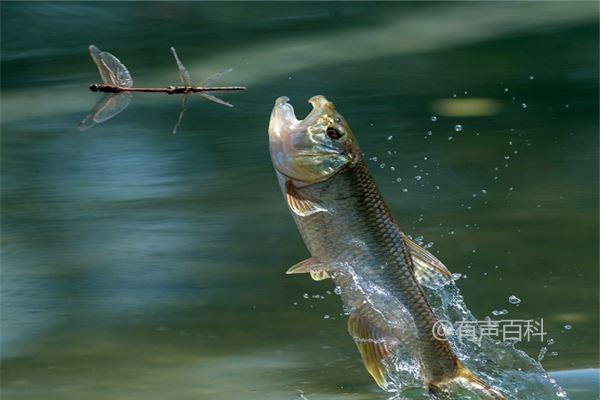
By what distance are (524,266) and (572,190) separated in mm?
737

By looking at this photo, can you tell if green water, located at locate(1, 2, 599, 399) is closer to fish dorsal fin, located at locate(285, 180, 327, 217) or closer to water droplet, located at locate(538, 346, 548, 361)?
water droplet, located at locate(538, 346, 548, 361)

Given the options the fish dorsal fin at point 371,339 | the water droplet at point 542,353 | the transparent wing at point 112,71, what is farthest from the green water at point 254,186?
the transparent wing at point 112,71

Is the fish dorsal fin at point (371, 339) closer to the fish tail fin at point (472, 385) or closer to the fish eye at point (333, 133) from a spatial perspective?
the fish tail fin at point (472, 385)

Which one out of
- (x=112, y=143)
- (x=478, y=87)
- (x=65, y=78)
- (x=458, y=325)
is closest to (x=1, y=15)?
(x=65, y=78)

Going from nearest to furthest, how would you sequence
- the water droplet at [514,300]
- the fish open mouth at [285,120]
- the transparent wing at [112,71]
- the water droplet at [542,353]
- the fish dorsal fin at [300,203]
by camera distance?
the fish dorsal fin at [300,203], the fish open mouth at [285,120], the transparent wing at [112,71], the water droplet at [542,353], the water droplet at [514,300]

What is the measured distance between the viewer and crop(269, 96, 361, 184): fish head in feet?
10.1

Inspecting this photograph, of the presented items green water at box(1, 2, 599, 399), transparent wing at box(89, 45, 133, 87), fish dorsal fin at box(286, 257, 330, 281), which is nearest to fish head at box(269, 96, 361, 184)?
fish dorsal fin at box(286, 257, 330, 281)

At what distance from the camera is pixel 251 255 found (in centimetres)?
457

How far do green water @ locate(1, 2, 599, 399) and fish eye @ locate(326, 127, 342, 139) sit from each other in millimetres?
811

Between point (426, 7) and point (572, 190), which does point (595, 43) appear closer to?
point (426, 7)

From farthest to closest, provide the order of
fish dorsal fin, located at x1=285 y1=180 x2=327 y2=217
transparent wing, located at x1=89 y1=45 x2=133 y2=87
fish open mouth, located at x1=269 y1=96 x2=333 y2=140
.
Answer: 1. transparent wing, located at x1=89 y1=45 x2=133 y2=87
2. fish open mouth, located at x1=269 y1=96 x2=333 y2=140
3. fish dorsal fin, located at x1=285 y1=180 x2=327 y2=217

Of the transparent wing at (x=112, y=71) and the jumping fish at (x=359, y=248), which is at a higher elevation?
the transparent wing at (x=112, y=71)

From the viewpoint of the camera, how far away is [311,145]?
3080 millimetres

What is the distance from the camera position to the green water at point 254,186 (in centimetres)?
389
